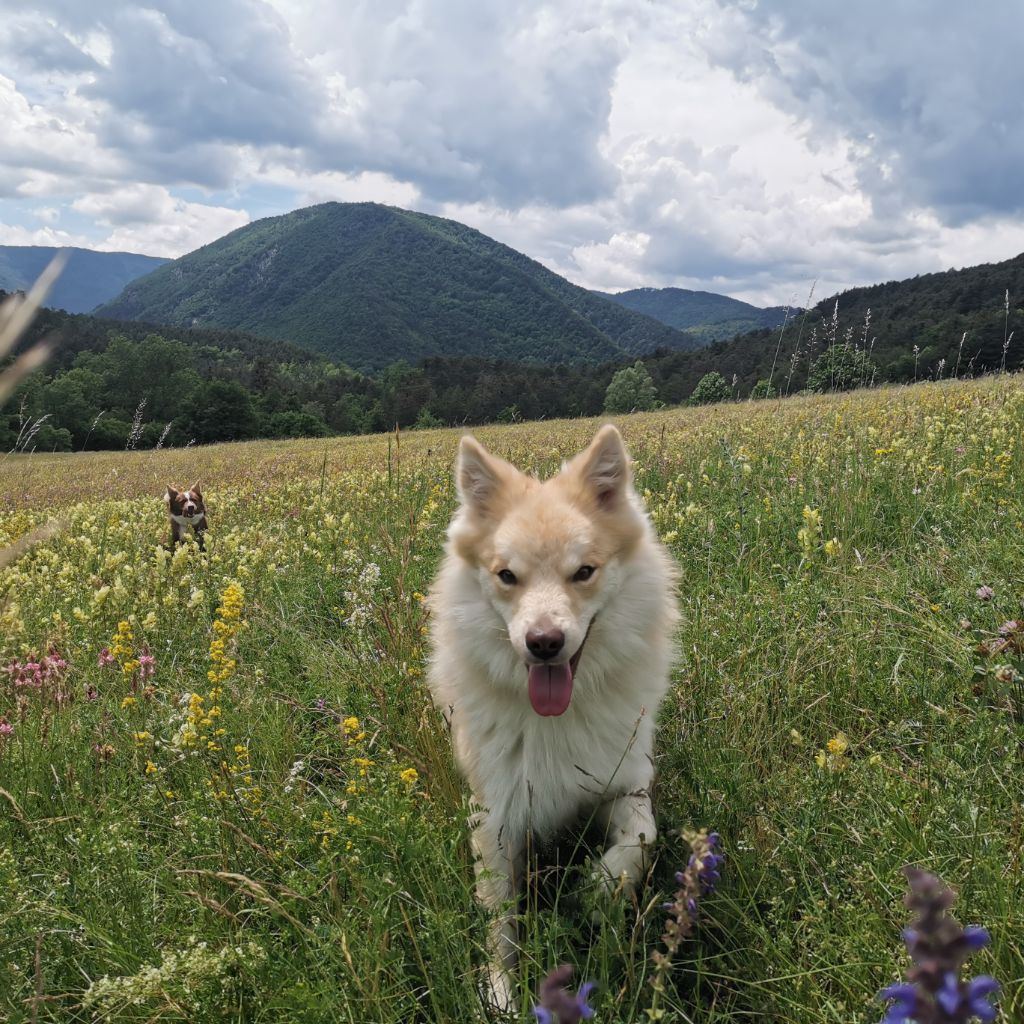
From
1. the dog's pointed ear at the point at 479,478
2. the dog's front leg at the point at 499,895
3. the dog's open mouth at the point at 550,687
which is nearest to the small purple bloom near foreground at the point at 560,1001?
the dog's front leg at the point at 499,895

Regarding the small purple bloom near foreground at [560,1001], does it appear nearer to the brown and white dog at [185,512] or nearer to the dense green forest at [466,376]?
the dense green forest at [466,376]

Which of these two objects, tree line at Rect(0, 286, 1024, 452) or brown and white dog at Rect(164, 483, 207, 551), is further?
tree line at Rect(0, 286, 1024, 452)

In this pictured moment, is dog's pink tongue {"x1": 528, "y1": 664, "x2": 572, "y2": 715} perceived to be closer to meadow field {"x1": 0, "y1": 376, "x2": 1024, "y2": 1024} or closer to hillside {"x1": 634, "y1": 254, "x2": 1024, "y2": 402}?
meadow field {"x1": 0, "y1": 376, "x2": 1024, "y2": 1024}

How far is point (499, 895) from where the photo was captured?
2482 mm

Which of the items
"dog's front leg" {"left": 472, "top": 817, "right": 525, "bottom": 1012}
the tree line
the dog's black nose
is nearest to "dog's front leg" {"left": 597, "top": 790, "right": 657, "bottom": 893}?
"dog's front leg" {"left": 472, "top": 817, "right": 525, "bottom": 1012}

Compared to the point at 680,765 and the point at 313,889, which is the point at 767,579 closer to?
the point at 680,765

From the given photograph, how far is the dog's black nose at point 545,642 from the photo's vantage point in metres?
2.50

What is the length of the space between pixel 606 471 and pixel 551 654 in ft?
3.46

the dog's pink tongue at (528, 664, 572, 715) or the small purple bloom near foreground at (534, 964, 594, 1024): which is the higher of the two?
the small purple bloom near foreground at (534, 964, 594, 1024)

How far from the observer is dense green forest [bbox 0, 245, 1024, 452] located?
38.2 feet

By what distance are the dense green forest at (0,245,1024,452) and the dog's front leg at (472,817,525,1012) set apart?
2096mm

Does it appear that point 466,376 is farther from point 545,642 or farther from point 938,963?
point 938,963

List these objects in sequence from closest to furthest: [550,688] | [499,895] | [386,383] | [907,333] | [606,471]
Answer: [499,895] < [550,688] < [606,471] < [386,383] < [907,333]

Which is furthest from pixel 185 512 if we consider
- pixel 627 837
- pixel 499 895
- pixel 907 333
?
pixel 907 333
